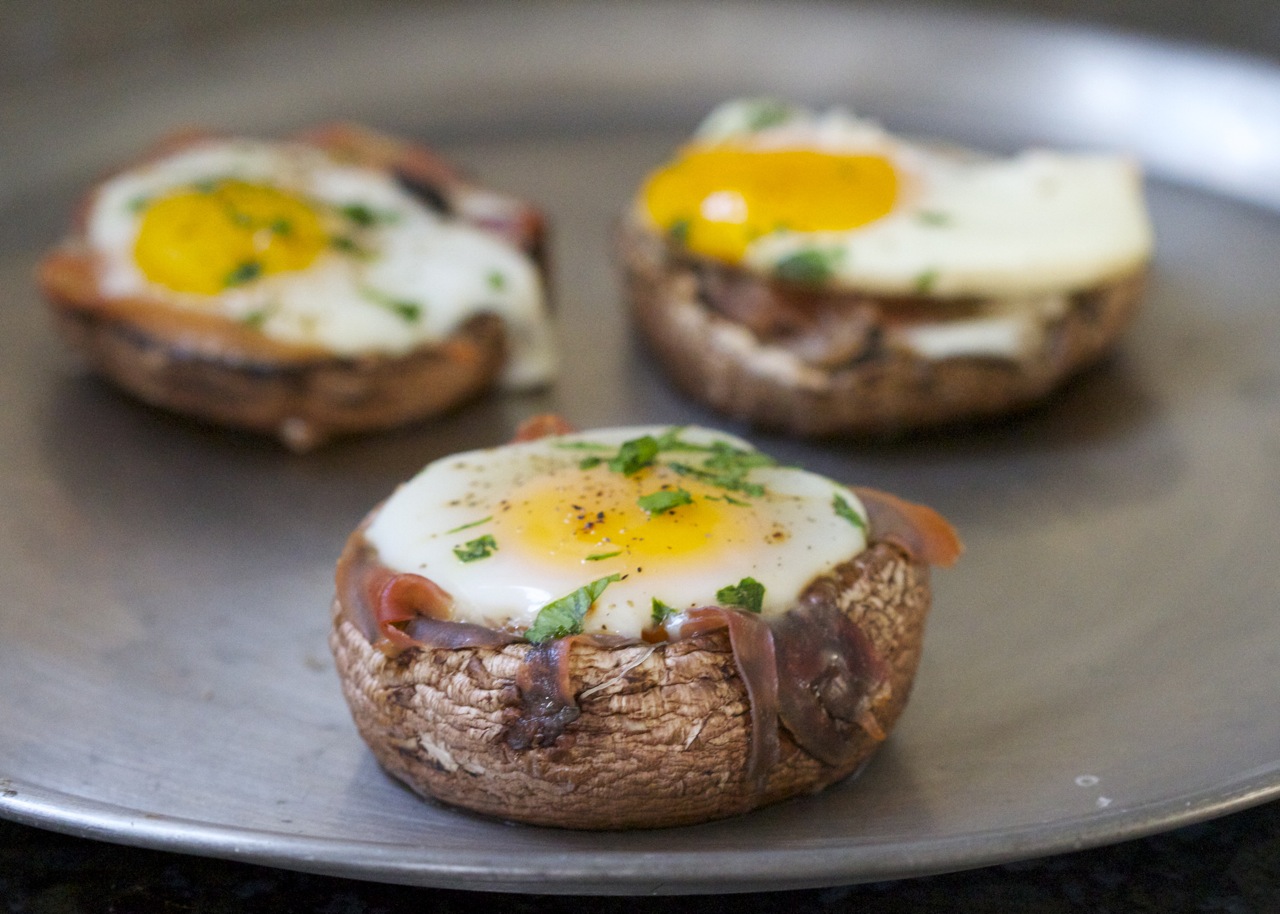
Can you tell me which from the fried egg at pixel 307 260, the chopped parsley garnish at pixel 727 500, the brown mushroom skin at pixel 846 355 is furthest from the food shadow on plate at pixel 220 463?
the chopped parsley garnish at pixel 727 500

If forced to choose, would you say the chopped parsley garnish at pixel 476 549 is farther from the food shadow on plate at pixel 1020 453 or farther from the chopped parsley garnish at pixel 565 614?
the food shadow on plate at pixel 1020 453

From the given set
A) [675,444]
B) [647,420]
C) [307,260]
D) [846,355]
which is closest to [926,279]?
[846,355]

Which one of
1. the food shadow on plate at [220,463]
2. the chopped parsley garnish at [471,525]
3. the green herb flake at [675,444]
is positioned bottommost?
the food shadow on plate at [220,463]

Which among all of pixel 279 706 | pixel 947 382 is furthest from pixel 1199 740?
pixel 279 706

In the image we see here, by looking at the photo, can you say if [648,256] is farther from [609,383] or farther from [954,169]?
[954,169]

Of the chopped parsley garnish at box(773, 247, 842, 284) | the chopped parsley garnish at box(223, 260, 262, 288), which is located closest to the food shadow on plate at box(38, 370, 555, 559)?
the chopped parsley garnish at box(223, 260, 262, 288)

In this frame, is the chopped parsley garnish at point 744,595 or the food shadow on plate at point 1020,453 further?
the food shadow on plate at point 1020,453
